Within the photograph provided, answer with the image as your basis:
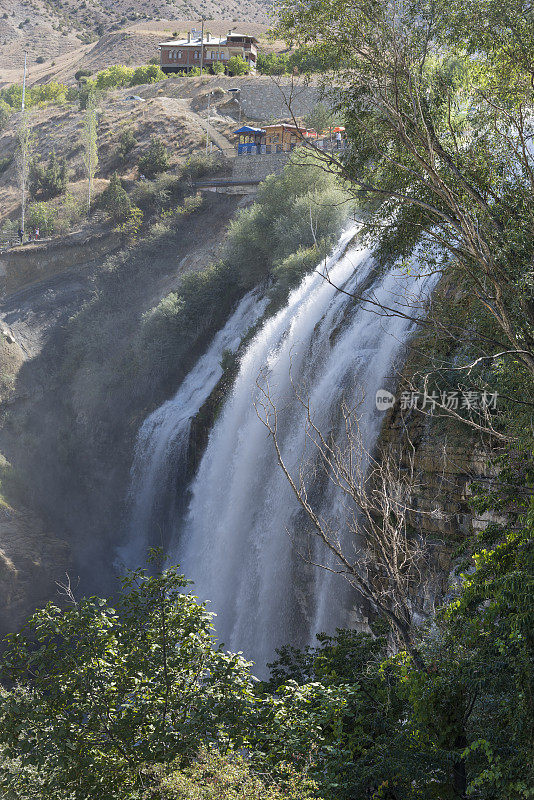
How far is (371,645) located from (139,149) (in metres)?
37.4

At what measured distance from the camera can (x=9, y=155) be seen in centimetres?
4806

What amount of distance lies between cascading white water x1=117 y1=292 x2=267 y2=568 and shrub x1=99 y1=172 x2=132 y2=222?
43.7 feet

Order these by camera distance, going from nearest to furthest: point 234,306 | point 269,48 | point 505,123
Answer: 1. point 505,123
2. point 234,306
3. point 269,48

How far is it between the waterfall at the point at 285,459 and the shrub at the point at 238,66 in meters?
36.0

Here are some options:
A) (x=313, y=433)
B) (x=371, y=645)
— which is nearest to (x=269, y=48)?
(x=313, y=433)

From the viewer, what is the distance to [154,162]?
38531 mm

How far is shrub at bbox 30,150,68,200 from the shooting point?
4034 cm

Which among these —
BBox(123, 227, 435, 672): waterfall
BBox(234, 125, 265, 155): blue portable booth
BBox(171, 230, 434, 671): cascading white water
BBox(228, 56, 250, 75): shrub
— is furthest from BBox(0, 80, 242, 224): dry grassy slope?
BBox(171, 230, 434, 671): cascading white water

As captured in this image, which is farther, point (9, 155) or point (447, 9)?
point (9, 155)

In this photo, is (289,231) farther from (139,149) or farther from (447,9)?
(139,149)

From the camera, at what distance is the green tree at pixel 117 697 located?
253 inches

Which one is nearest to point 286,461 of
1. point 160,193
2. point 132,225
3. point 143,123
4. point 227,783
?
point 227,783

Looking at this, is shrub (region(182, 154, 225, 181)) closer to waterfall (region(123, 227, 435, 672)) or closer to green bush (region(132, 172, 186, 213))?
green bush (region(132, 172, 186, 213))

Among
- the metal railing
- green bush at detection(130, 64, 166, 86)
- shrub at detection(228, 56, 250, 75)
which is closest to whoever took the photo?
the metal railing
